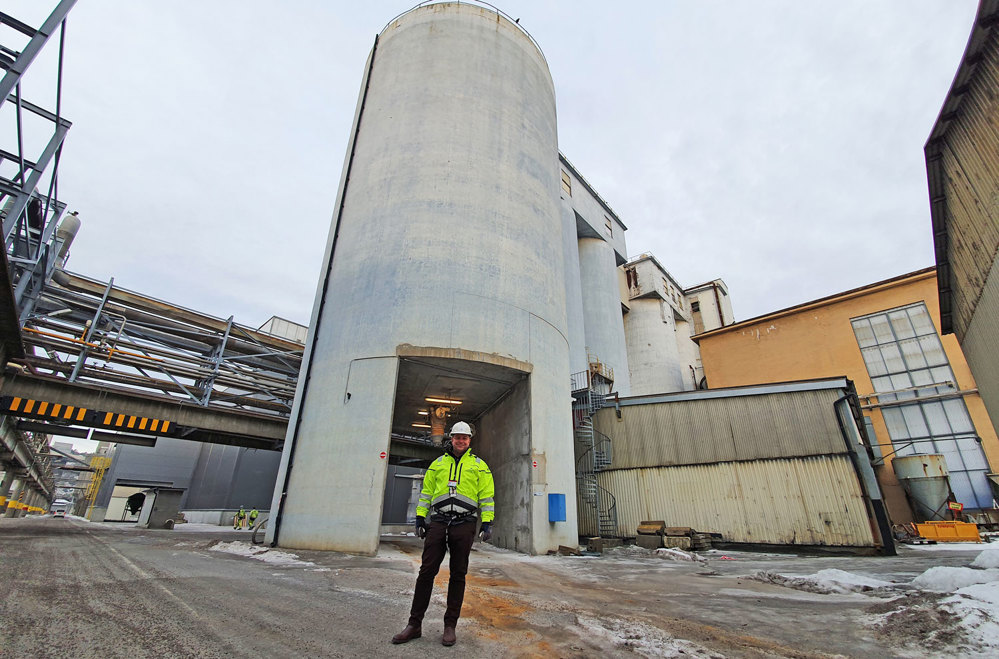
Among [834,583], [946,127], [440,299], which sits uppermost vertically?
[946,127]

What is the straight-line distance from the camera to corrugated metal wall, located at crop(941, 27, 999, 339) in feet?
24.0

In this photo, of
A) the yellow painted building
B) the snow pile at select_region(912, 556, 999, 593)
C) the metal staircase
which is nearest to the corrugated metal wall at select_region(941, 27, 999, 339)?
the snow pile at select_region(912, 556, 999, 593)

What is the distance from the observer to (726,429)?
15945 millimetres

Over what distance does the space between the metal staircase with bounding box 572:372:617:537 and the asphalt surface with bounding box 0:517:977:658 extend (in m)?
9.76

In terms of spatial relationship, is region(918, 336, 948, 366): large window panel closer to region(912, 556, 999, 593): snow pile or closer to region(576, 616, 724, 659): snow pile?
region(912, 556, 999, 593): snow pile

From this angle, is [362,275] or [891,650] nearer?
[891,650]

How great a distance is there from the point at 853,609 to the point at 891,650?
178 centimetres

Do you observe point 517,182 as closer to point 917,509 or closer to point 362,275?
point 362,275

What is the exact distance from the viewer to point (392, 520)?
1287 inches

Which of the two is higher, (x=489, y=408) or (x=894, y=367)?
(x=894, y=367)

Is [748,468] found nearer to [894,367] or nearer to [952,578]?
[952,578]

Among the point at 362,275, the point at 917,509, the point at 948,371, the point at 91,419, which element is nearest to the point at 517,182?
the point at 362,275

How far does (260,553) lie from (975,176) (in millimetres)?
16640

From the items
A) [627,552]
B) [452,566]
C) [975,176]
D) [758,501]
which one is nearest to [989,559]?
[975,176]
